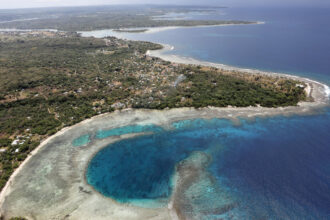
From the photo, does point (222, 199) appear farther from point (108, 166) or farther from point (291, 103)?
point (291, 103)

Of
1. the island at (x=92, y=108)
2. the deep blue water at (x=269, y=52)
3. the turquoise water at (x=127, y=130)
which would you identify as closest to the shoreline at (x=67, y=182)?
the island at (x=92, y=108)

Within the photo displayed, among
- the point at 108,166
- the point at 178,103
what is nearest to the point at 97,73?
the point at 178,103

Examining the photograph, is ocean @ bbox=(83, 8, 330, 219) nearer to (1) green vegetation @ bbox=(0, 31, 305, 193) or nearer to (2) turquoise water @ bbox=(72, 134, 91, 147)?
(2) turquoise water @ bbox=(72, 134, 91, 147)

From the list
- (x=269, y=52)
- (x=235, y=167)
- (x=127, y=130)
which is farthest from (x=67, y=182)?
(x=269, y=52)

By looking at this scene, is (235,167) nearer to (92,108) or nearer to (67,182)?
(67,182)

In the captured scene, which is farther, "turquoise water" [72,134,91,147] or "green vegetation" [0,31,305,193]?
"green vegetation" [0,31,305,193]

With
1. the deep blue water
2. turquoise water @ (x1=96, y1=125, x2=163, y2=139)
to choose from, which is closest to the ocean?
turquoise water @ (x1=96, y1=125, x2=163, y2=139)

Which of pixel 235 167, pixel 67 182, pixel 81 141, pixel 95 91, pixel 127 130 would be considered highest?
pixel 95 91
